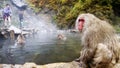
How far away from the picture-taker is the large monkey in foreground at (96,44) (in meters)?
5.32

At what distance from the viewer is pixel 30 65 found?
6254mm

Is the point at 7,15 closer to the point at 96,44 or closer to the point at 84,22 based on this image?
the point at 84,22

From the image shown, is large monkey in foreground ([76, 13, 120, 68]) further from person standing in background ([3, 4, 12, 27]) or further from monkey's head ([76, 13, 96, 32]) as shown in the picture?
person standing in background ([3, 4, 12, 27])

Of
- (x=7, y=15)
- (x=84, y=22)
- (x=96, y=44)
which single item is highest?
(x=84, y=22)

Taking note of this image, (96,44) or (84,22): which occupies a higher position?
(84,22)

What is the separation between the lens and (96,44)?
17.8ft

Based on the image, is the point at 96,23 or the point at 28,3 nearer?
the point at 96,23

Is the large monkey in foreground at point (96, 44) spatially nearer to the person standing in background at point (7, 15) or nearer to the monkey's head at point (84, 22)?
the monkey's head at point (84, 22)

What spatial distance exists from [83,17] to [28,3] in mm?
23574

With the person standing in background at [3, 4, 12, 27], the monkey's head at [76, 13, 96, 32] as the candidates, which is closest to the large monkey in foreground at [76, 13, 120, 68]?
the monkey's head at [76, 13, 96, 32]

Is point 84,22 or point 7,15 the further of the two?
point 7,15

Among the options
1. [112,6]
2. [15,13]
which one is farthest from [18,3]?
[112,6]

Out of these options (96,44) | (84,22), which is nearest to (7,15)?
(84,22)

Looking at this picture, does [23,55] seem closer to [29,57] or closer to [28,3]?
[29,57]
